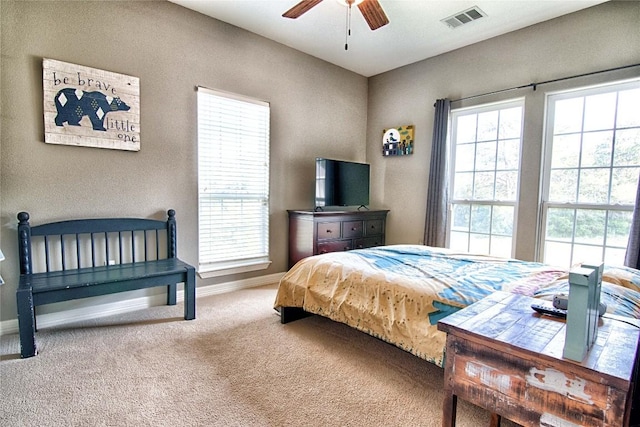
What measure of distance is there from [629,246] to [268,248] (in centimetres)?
353

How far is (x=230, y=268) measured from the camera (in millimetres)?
3596

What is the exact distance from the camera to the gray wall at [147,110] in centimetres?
245

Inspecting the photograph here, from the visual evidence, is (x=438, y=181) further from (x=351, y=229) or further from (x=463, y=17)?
(x=463, y=17)

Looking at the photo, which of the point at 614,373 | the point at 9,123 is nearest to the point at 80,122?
the point at 9,123

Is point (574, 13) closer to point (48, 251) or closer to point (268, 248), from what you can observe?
point (268, 248)

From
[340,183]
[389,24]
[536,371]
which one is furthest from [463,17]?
[536,371]

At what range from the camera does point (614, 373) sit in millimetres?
873

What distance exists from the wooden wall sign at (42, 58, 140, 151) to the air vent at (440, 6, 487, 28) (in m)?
3.12

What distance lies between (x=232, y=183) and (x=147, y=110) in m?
1.07

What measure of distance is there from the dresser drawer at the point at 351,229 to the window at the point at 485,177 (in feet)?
3.78

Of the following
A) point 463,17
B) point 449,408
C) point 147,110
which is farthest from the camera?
point 463,17

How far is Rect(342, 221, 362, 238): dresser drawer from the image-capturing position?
409cm

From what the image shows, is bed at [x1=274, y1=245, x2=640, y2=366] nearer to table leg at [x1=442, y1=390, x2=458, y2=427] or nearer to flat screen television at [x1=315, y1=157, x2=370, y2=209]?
table leg at [x1=442, y1=390, x2=458, y2=427]

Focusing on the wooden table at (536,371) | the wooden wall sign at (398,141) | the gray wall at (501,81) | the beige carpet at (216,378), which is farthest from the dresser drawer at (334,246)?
the wooden table at (536,371)
